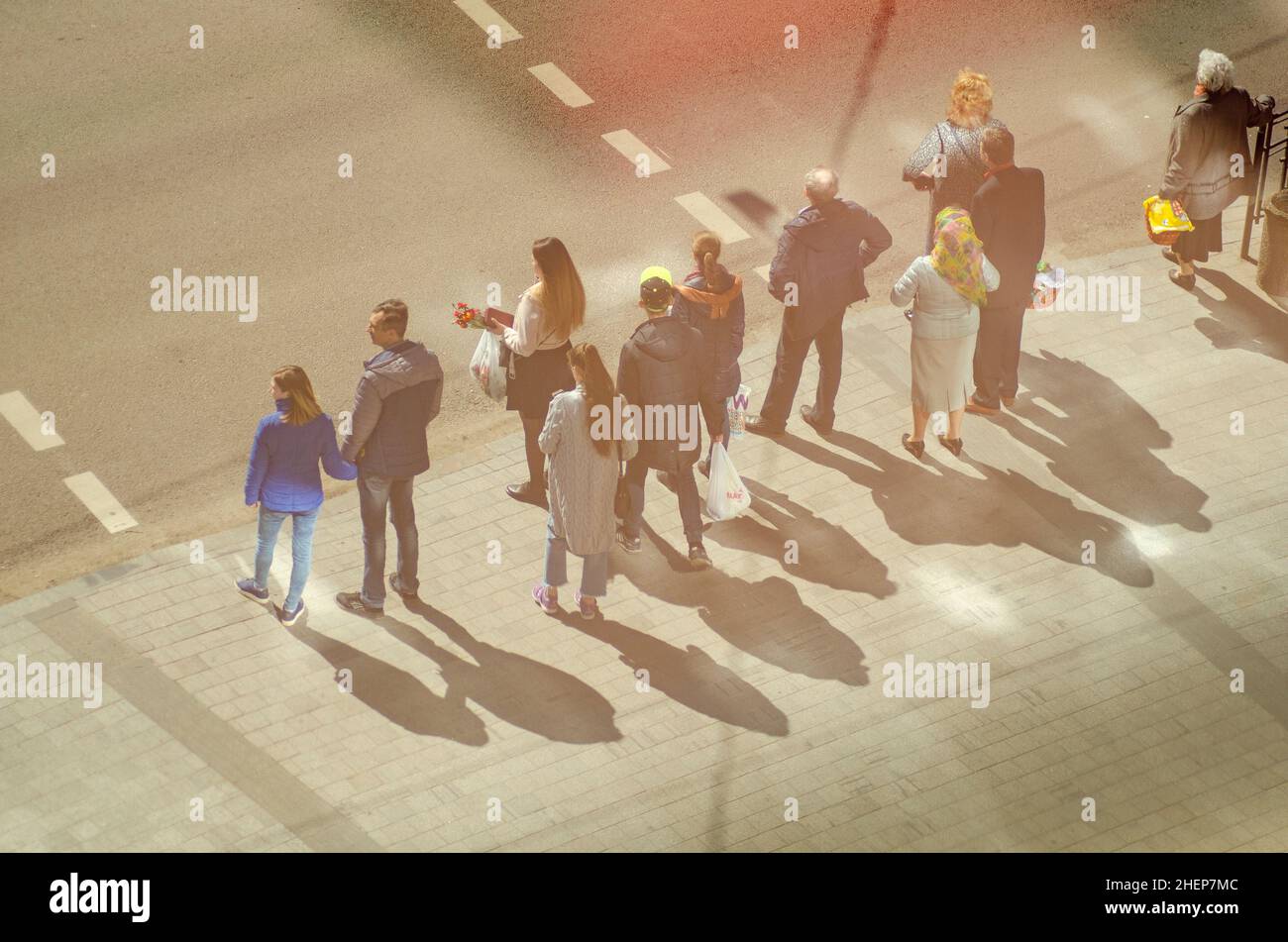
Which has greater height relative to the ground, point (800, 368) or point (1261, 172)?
point (1261, 172)

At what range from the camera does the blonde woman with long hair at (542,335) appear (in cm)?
1185

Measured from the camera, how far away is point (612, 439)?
11297 millimetres

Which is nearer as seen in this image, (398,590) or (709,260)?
(709,260)

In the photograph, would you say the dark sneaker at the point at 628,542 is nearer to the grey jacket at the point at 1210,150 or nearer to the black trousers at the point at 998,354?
the black trousers at the point at 998,354

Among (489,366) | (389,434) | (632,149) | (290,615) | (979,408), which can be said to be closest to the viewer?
(389,434)

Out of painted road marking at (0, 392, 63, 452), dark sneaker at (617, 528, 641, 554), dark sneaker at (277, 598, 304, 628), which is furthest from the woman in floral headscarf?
painted road marking at (0, 392, 63, 452)

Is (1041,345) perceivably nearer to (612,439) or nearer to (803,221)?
(803,221)

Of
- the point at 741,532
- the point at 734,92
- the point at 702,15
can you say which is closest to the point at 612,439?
the point at 741,532

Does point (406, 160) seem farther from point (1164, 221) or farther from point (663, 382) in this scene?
point (1164, 221)

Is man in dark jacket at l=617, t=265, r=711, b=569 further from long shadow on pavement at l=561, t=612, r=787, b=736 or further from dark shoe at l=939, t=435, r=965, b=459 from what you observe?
dark shoe at l=939, t=435, r=965, b=459

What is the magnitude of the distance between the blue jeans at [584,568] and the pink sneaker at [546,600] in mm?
102

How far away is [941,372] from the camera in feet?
42.2

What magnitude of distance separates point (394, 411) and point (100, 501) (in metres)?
2.89

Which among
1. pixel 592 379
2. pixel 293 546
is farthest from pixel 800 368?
pixel 293 546
